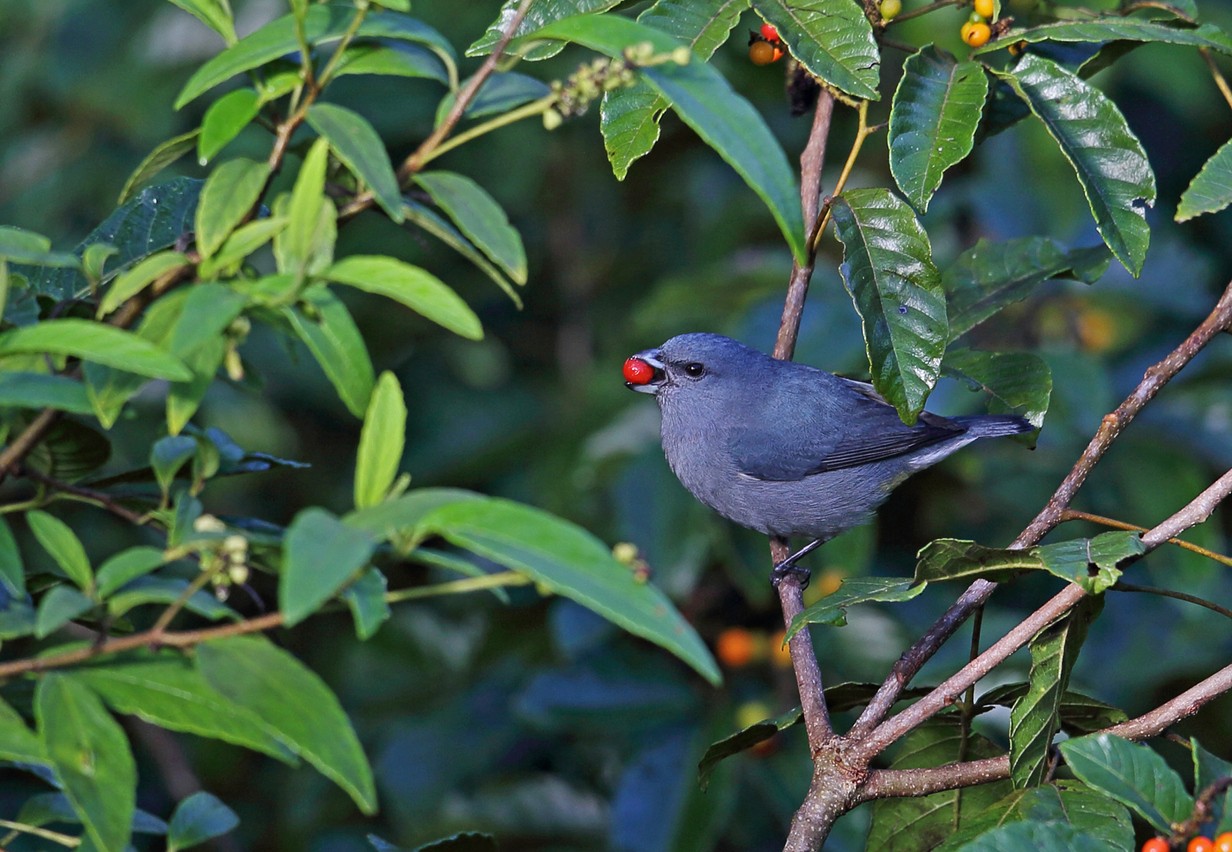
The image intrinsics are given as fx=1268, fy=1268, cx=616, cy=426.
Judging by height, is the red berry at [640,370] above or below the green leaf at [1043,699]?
below

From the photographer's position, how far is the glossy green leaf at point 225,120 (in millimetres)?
1654

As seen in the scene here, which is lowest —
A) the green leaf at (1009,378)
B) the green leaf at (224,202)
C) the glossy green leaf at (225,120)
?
the green leaf at (1009,378)

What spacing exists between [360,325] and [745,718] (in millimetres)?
2833

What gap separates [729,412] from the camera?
166 inches

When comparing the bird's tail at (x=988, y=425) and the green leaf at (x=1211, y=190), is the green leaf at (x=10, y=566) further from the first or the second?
the bird's tail at (x=988, y=425)

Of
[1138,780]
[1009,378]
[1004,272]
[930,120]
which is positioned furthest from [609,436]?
[1138,780]

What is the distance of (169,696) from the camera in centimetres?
154

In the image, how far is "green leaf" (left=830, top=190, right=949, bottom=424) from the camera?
250 centimetres

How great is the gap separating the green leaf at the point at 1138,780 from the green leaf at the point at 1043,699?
0.34 m

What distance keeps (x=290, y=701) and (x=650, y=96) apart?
1.45 metres

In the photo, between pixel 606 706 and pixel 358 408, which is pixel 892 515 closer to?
pixel 606 706

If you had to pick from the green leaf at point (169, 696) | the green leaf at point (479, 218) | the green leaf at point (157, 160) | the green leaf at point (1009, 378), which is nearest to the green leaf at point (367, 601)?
the green leaf at point (169, 696)

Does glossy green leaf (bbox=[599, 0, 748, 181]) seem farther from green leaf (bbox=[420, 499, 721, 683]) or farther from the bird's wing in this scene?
the bird's wing

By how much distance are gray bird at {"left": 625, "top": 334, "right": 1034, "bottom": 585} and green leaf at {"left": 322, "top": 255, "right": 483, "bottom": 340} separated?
103 inches
